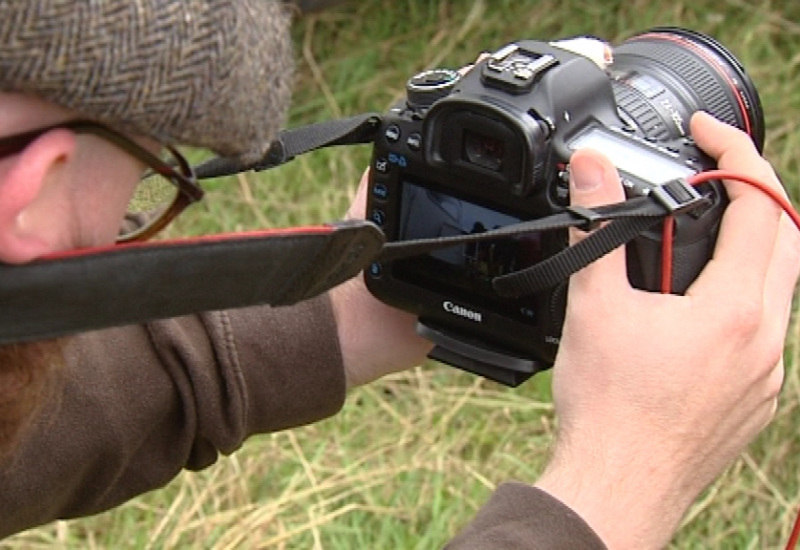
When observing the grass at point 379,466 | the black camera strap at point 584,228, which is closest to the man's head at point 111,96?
the black camera strap at point 584,228

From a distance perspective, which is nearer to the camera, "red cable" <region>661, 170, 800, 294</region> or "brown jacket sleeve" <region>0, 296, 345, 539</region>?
"red cable" <region>661, 170, 800, 294</region>

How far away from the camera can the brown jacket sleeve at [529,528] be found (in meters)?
1.14

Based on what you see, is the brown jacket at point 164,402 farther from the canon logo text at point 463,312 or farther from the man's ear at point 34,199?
the man's ear at point 34,199

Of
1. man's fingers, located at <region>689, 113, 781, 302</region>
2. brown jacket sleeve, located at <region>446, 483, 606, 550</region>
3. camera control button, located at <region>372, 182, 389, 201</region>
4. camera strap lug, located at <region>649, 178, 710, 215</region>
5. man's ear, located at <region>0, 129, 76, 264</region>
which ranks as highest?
man's ear, located at <region>0, 129, 76, 264</region>

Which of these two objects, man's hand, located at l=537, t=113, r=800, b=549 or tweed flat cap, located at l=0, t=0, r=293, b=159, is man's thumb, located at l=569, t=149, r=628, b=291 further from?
tweed flat cap, located at l=0, t=0, r=293, b=159

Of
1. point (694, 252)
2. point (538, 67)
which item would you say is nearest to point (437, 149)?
point (538, 67)

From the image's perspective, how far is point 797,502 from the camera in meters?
1.90

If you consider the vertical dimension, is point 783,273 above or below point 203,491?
above

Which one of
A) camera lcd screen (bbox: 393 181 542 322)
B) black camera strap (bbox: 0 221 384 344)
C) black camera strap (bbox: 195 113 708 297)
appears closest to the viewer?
black camera strap (bbox: 0 221 384 344)

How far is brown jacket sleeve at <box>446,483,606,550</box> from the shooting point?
44.8 inches

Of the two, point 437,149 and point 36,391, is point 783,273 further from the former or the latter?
point 36,391

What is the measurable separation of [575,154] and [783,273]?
0.19m

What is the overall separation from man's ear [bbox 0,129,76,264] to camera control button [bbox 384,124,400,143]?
0.38 metres

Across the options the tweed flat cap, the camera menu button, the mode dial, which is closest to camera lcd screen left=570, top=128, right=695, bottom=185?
the mode dial
